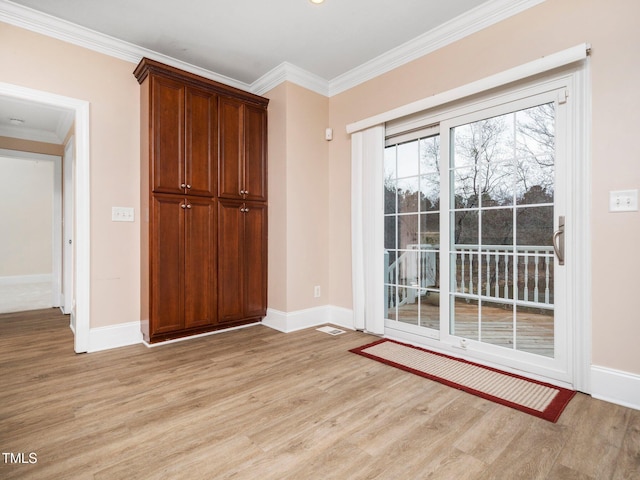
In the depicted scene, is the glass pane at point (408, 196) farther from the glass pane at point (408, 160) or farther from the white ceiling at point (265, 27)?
the white ceiling at point (265, 27)

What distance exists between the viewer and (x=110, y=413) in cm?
180

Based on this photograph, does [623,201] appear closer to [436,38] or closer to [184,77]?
[436,38]

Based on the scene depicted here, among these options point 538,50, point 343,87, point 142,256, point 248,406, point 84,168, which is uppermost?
point 343,87

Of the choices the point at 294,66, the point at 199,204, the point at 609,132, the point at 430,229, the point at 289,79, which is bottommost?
the point at 430,229

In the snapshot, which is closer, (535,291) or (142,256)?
(535,291)

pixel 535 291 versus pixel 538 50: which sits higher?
pixel 538 50

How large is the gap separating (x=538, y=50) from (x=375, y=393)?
2521 mm

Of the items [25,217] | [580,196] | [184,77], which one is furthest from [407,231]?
[25,217]

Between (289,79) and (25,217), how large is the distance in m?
6.98

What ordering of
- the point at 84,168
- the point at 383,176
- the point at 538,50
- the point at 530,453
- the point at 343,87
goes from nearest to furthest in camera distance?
1. the point at 530,453
2. the point at 538,50
3. the point at 84,168
4. the point at 383,176
5. the point at 343,87

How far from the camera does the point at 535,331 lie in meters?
2.28

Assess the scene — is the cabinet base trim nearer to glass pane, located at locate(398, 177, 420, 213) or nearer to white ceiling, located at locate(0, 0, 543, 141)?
glass pane, located at locate(398, 177, 420, 213)

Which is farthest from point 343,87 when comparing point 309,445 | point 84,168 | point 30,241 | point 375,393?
point 30,241

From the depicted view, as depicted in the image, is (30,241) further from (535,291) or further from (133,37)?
(535,291)
